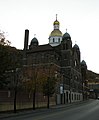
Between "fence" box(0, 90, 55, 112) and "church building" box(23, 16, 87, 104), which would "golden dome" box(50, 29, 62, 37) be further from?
"fence" box(0, 90, 55, 112)

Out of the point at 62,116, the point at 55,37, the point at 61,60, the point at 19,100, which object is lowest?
the point at 62,116

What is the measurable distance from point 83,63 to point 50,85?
78404 millimetres

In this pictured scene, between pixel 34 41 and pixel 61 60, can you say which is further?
pixel 34 41

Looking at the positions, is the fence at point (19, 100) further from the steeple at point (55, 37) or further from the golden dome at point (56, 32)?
the golden dome at point (56, 32)

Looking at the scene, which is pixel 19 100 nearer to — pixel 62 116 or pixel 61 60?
pixel 62 116

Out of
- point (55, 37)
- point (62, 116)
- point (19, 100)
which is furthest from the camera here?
point (55, 37)

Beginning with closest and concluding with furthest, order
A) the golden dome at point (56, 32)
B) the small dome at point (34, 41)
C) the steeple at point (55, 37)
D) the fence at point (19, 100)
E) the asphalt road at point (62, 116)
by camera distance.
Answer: the asphalt road at point (62, 116) < the fence at point (19, 100) < the small dome at point (34, 41) < the steeple at point (55, 37) < the golden dome at point (56, 32)

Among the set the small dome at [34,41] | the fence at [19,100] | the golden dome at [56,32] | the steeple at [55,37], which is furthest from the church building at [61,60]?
the fence at [19,100]

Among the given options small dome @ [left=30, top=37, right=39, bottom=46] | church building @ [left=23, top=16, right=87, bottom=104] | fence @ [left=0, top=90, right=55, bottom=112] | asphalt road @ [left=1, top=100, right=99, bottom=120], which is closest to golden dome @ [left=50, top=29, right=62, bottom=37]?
church building @ [left=23, top=16, right=87, bottom=104]

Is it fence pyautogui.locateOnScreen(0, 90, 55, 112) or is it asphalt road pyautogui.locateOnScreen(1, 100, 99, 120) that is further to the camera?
fence pyautogui.locateOnScreen(0, 90, 55, 112)

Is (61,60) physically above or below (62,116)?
above

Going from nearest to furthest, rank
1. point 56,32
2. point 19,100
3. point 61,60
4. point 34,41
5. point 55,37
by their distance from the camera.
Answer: point 19,100, point 61,60, point 34,41, point 55,37, point 56,32

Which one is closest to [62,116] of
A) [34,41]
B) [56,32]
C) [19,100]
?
[19,100]

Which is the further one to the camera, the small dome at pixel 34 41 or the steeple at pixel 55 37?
the steeple at pixel 55 37
